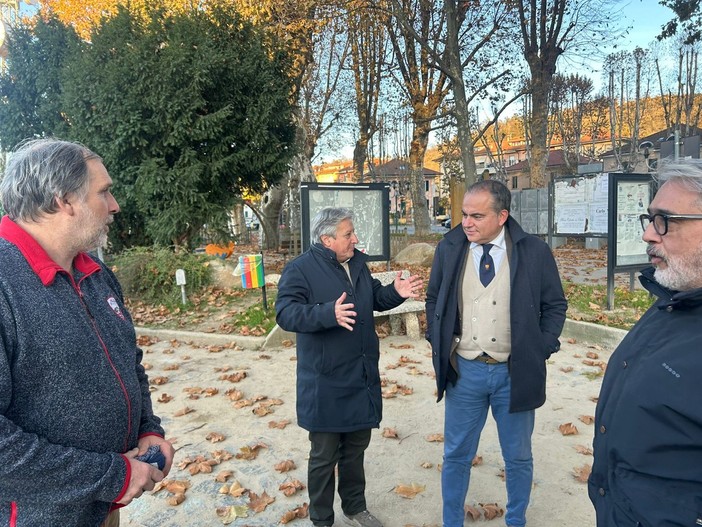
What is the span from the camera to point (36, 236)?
1.67 m

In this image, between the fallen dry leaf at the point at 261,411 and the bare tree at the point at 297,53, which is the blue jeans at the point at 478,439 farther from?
the bare tree at the point at 297,53

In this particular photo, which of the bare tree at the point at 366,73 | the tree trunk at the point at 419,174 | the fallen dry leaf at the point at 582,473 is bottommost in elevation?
the fallen dry leaf at the point at 582,473

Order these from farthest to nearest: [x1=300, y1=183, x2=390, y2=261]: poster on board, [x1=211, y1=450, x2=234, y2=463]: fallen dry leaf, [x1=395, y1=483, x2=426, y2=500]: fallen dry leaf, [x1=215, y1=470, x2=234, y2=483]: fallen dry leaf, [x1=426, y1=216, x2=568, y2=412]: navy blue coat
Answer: [x1=300, y1=183, x2=390, y2=261]: poster on board, [x1=211, y1=450, x2=234, y2=463]: fallen dry leaf, [x1=215, y1=470, x2=234, y2=483]: fallen dry leaf, [x1=395, y1=483, x2=426, y2=500]: fallen dry leaf, [x1=426, y1=216, x2=568, y2=412]: navy blue coat

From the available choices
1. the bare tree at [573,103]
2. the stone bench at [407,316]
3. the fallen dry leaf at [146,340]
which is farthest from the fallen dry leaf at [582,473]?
the bare tree at [573,103]

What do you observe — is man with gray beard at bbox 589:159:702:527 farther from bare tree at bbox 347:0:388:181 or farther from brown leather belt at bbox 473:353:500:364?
bare tree at bbox 347:0:388:181

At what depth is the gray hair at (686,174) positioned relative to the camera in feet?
5.36

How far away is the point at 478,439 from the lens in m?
2.95

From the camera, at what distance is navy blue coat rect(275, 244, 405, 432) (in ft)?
9.72

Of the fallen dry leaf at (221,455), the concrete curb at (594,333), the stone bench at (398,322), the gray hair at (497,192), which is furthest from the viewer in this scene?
the stone bench at (398,322)

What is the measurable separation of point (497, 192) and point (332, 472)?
199 cm

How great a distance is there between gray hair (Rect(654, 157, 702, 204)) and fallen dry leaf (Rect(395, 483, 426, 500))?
107 inches

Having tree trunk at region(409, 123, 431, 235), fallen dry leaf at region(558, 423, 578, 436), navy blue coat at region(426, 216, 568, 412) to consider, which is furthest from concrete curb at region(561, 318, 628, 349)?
tree trunk at region(409, 123, 431, 235)

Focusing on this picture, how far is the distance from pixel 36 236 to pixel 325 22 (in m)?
15.1

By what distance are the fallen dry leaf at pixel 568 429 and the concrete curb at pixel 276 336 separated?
2.50 metres
